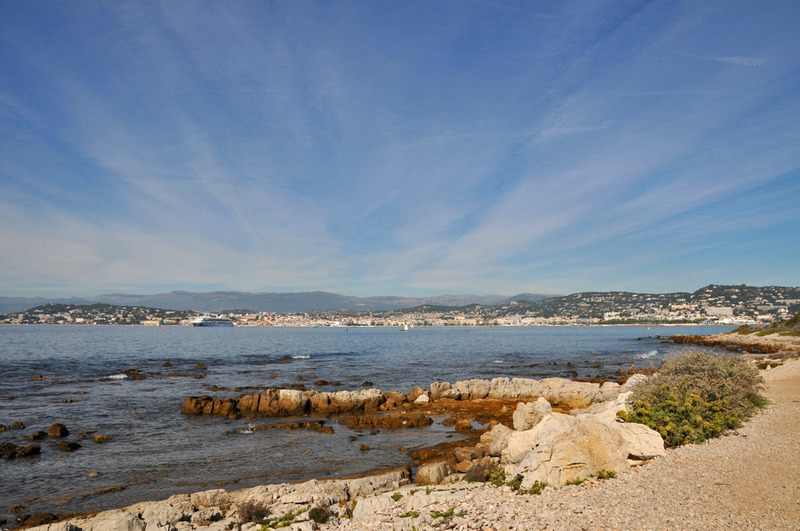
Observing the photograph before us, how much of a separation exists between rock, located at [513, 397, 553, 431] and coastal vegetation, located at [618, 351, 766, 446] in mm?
3442

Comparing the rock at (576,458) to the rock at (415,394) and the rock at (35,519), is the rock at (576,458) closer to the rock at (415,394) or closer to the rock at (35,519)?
the rock at (35,519)

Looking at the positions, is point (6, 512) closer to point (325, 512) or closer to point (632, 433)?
point (325, 512)

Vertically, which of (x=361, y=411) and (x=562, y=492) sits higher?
(x=562, y=492)

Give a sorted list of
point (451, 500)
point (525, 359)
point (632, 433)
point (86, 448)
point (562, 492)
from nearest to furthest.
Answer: point (562, 492) → point (451, 500) → point (632, 433) → point (86, 448) → point (525, 359)

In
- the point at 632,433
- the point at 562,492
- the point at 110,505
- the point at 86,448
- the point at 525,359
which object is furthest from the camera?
the point at 525,359

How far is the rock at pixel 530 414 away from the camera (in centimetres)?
1723

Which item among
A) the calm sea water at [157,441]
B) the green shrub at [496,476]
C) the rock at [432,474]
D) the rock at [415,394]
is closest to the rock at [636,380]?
the green shrub at [496,476]

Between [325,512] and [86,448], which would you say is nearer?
[325,512]

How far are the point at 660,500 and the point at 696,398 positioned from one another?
232 inches

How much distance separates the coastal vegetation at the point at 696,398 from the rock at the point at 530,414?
3.44 meters

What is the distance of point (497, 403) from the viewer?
85.5 feet

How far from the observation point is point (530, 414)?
17.5 m

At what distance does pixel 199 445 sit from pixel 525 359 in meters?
42.9

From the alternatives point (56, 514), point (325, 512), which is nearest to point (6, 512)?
point (56, 514)
